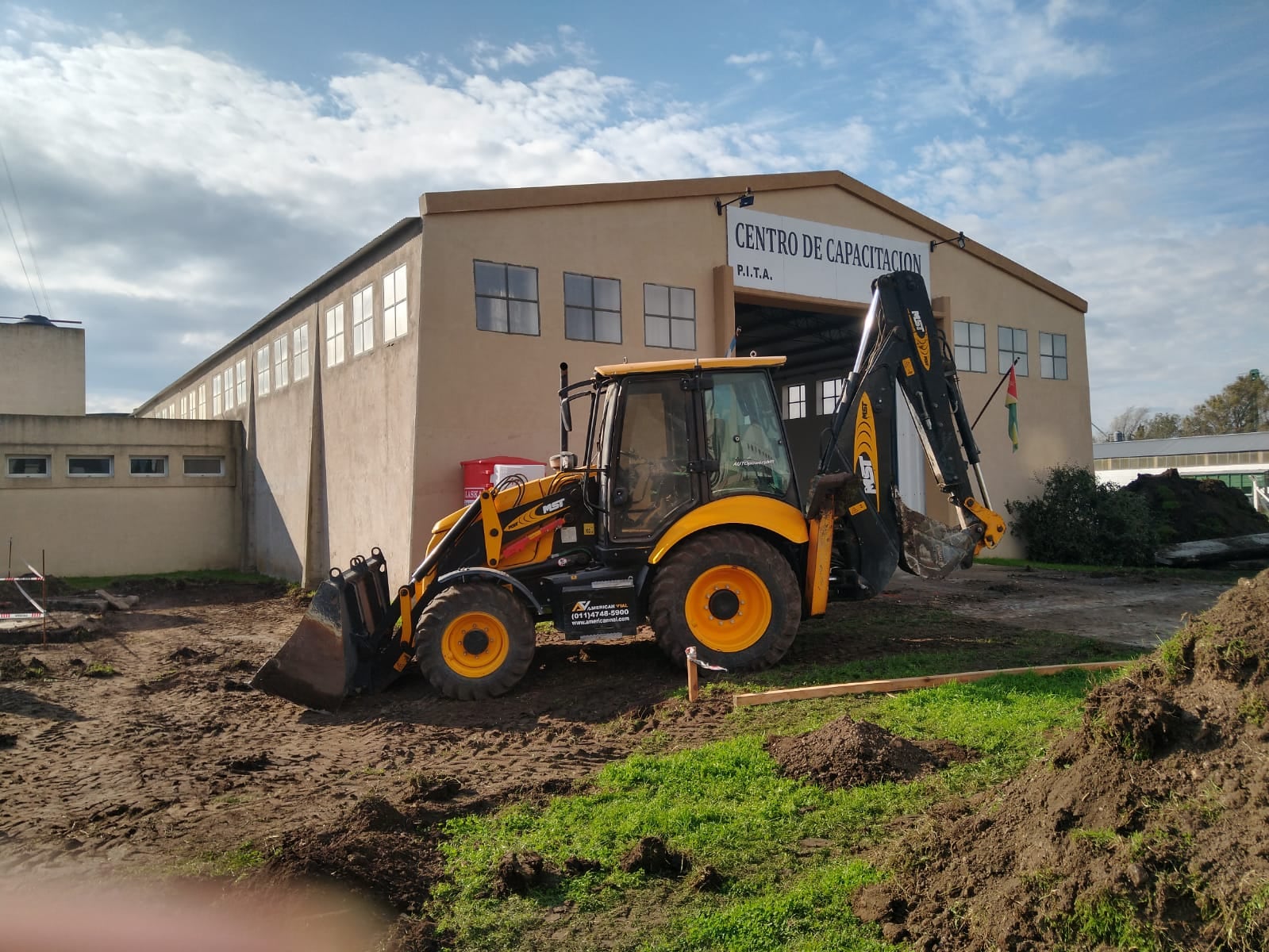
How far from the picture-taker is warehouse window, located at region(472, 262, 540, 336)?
14062mm

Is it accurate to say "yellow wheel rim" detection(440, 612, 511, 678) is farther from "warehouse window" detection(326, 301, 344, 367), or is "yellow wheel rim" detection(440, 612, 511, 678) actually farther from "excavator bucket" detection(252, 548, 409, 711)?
"warehouse window" detection(326, 301, 344, 367)

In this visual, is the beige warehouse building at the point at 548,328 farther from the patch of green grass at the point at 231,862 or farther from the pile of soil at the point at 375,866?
the patch of green grass at the point at 231,862

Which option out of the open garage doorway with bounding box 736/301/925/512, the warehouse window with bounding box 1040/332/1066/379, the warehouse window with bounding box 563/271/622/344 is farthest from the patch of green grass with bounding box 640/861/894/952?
the warehouse window with bounding box 1040/332/1066/379

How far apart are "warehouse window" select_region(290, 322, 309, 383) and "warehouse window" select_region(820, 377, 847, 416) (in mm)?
13312

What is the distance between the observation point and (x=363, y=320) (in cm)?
1603

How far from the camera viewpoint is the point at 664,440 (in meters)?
8.37

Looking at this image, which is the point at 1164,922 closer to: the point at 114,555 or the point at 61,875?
the point at 61,875

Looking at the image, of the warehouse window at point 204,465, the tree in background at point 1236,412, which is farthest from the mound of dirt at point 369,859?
the tree in background at point 1236,412

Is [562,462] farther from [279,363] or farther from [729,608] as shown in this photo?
[279,363]

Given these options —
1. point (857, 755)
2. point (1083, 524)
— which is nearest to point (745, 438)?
point (857, 755)

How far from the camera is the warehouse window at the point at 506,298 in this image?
46.1 ft

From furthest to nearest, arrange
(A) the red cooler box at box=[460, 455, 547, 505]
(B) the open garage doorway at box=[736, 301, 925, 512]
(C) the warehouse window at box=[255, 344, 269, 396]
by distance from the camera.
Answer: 1. (C) the warehouse window at box=[255, 344, 269, 396]
2. (B) the open garage doorway at box=[736, 301, 925, 512]
3. (A) the red cooler box at box=[460, 455, 547, 505]

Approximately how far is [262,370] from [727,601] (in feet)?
60.1

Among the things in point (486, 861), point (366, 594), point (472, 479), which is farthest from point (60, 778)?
point (472, 479)
